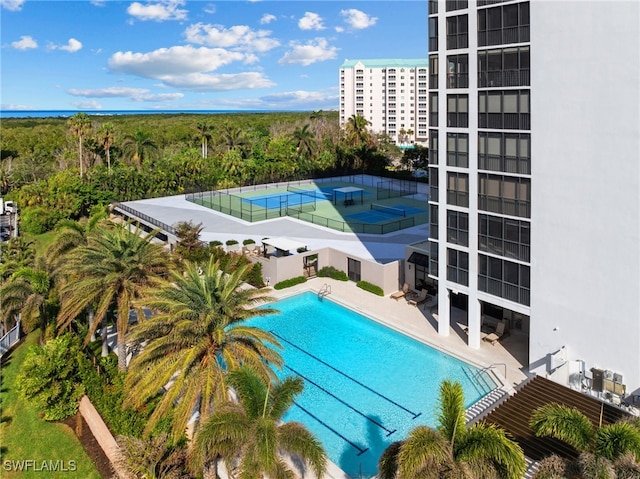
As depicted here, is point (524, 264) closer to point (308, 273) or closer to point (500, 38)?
point (500, 38)

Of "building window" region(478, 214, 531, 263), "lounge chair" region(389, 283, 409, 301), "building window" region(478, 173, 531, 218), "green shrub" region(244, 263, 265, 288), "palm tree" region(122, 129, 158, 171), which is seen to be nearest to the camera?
"building window" region(478, 173, 531, 218)

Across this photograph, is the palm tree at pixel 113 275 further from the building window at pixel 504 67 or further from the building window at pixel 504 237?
the building window at pixel 504 67

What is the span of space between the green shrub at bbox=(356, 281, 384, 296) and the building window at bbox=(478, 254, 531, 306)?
8711mm

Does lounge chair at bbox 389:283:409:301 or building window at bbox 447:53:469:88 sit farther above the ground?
building window at bbox 447:53:469:88

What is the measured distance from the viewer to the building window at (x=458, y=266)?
22.9m

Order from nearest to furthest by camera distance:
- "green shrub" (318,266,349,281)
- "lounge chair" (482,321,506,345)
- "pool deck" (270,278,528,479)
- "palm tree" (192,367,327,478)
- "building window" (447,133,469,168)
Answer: "palm tree" (192,367,327,478) < "pool deck" (270,278,528,479) < "building window" (447,133,469,168) < "lounge chair" (482,321,506,345) < "green shrub" (318,266,349,281)

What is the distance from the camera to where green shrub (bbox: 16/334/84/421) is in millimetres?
18500

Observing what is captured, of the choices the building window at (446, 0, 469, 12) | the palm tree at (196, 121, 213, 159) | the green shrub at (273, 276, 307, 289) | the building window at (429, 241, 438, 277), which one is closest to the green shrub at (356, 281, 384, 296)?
the green shrub at (273, 276, 307, 289)

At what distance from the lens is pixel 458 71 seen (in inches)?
851

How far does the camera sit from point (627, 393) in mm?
18125

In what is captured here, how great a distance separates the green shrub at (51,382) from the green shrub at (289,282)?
14.0 meters

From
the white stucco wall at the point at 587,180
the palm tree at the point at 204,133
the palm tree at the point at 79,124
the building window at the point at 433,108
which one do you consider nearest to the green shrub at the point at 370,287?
the building window at the point at 433,108

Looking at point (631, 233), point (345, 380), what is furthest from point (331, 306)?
point (631, 233)

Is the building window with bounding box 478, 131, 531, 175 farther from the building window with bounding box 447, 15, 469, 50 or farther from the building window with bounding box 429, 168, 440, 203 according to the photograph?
the building window with bounding box 447, 15, 469, 50
